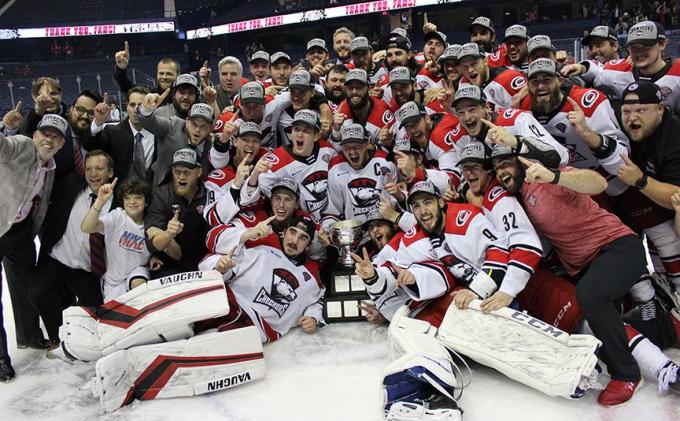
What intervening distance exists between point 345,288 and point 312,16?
19.4m

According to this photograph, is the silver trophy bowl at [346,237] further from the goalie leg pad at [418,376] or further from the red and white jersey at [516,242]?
the goalie leg pad at [418,376]

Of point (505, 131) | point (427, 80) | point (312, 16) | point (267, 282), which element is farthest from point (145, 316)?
point (312, 16)

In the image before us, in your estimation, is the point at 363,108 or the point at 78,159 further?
the point at 363,108

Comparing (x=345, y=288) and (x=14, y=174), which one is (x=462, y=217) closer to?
(x=345, y=288)

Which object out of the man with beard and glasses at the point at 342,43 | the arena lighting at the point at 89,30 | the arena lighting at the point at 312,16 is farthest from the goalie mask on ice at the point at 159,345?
the arena lighting at the point at 89,30

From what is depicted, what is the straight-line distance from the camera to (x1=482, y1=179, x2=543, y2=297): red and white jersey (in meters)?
3.01

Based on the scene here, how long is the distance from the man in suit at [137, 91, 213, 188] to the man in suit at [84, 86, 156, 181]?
76 millimetres

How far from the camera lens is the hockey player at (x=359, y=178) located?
411 cm

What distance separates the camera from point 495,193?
3.25 meters

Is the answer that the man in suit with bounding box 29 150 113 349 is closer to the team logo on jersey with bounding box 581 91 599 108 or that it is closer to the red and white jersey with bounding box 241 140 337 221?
the red and white jersey with bounding box 241 140 337 221

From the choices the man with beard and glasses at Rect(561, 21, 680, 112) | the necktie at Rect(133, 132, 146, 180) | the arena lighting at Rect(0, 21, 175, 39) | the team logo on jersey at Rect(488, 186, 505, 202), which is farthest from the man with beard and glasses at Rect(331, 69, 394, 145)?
the arena lighting at Rect(0, 21, 175, 39)

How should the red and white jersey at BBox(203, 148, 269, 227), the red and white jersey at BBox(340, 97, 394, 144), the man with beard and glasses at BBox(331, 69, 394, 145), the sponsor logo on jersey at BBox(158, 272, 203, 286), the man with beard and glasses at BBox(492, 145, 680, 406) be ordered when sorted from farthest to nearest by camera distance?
the red and white jersey at BBox(340, 97, 394, 144)
the man with beard and glasses at BBox(331, 69, 394, 145)
the red and white jersey at BBox(203, 148, 269, 227)
the sponsor logo on jersey at BBox(158, 272, 203, 286)
the man with beard and glasses at BBox(492, 145, 680, 406)

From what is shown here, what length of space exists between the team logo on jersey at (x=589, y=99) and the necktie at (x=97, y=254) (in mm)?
3204

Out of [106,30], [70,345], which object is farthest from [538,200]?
[106,30]
